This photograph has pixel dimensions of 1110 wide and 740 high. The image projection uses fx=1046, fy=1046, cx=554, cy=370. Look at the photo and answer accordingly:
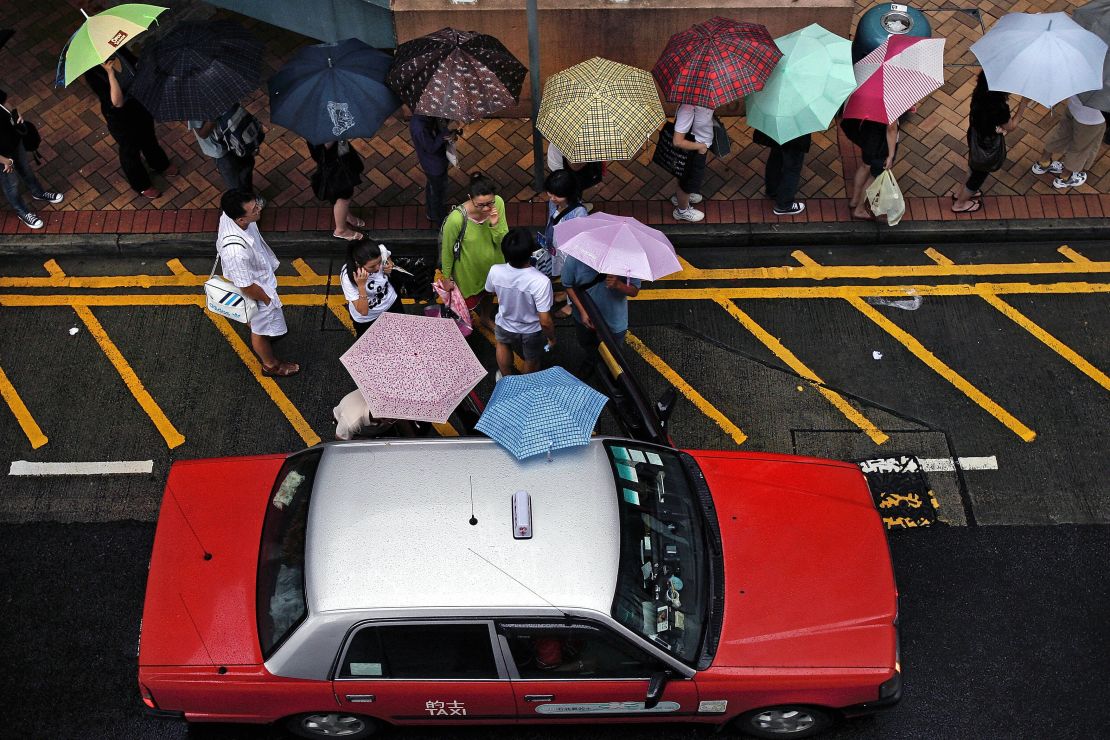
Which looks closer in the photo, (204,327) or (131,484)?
(131,484)

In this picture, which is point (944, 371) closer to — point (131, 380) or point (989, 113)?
point (989, 113)

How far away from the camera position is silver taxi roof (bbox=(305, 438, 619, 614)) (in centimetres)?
545

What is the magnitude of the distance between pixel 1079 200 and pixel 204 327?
24.1ft

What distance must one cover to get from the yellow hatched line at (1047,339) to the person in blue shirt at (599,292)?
3.21 metres

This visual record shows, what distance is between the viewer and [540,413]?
240 inches

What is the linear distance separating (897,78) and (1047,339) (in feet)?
7.76

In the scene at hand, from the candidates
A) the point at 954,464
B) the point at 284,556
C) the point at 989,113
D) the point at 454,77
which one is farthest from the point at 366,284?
the point at 989,113

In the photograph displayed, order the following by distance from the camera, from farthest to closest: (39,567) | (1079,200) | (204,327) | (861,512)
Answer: (1079,200) < (204,327) < (39,567) < (861,512)

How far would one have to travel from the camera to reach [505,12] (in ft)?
28.8

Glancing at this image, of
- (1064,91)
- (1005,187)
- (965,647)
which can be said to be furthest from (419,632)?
(1005,187)

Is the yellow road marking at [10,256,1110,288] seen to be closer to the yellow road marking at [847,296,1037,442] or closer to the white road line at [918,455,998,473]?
the yellow road marking at [847,296,1037,442]

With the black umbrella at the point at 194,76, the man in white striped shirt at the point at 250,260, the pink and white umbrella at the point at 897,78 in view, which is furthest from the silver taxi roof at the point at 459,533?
the pink and white umbrella at the point at 897,78

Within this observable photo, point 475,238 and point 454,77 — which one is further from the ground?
point 454,77

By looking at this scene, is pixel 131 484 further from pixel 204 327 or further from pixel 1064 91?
pixel 1064 91
